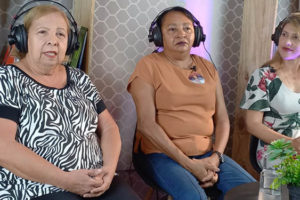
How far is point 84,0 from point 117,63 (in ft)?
1.58

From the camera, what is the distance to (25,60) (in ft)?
5.75

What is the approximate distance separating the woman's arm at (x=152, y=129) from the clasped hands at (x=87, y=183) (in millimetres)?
450

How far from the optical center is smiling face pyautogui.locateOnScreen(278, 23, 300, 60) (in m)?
2.29

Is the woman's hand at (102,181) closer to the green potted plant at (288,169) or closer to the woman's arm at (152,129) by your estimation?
the woman's arm at (152,129)

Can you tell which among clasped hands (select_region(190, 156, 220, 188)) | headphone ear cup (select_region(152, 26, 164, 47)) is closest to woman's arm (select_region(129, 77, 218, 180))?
clasped hands (select_region(190, 156, 220, 188))

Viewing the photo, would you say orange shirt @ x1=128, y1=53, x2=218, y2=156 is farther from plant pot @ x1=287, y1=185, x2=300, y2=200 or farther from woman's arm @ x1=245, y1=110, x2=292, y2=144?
plant pot @ x1=287, y1=185, x2=300, y2=200

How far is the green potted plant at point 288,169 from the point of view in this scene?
1.23 meters

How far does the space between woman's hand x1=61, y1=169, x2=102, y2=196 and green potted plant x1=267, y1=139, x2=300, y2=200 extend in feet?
2.26

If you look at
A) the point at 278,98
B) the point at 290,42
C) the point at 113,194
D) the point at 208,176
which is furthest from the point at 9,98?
the point at 290,42

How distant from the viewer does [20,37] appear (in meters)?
1.71

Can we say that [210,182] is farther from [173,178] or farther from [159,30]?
[159,30]

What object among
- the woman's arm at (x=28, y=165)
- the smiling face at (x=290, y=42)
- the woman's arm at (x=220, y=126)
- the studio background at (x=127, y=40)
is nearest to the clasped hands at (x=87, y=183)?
the woman's arm at (x=28, y=165)

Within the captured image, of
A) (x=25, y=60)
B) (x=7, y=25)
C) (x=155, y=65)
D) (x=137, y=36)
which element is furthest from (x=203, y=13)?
(x=25, y=60)

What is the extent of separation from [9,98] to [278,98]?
4.84 feet
